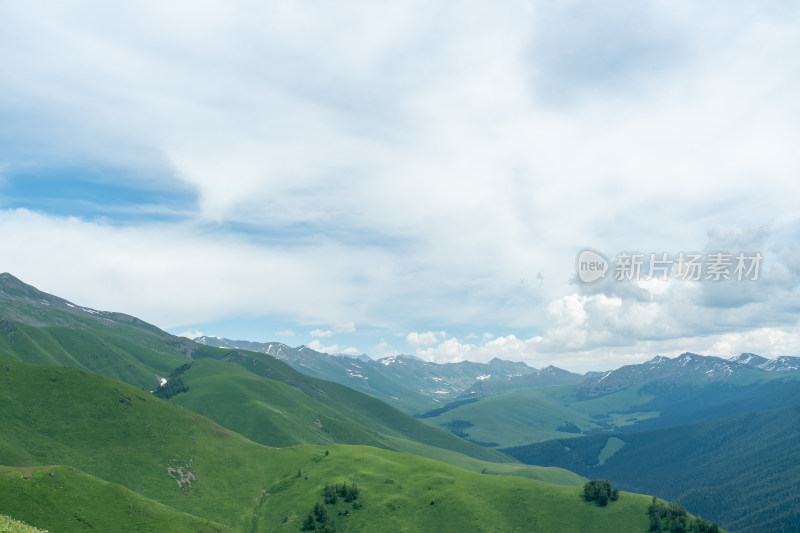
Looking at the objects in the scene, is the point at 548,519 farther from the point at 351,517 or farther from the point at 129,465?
the point at 129,465

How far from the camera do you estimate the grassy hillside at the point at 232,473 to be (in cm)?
13888

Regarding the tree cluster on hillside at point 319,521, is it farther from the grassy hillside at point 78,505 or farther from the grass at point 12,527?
the grass at point 12,527

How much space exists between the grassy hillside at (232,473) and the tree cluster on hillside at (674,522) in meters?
3.81

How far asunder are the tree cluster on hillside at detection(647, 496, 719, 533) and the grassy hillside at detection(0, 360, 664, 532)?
150 inches

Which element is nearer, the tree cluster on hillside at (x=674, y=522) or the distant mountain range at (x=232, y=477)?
the tree cluster on hillside at (x=674, y=522)

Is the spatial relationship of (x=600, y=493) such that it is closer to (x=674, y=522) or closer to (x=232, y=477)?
(x=674, y=522)

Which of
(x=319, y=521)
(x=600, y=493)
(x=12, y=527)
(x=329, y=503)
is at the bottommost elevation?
(x=319, y=521)

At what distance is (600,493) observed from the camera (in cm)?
14688

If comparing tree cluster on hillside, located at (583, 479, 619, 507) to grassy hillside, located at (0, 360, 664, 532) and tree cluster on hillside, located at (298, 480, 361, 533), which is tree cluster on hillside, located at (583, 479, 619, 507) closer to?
grassy hillside, located at (0, 360, 664, 532)

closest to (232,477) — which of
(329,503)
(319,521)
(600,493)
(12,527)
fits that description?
(329,503)

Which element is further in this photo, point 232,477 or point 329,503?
point 232,477

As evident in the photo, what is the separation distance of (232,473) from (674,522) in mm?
136882

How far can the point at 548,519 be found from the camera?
144m

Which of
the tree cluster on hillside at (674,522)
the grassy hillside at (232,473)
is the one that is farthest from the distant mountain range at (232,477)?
the tree cluster on hillside at (674,522)
